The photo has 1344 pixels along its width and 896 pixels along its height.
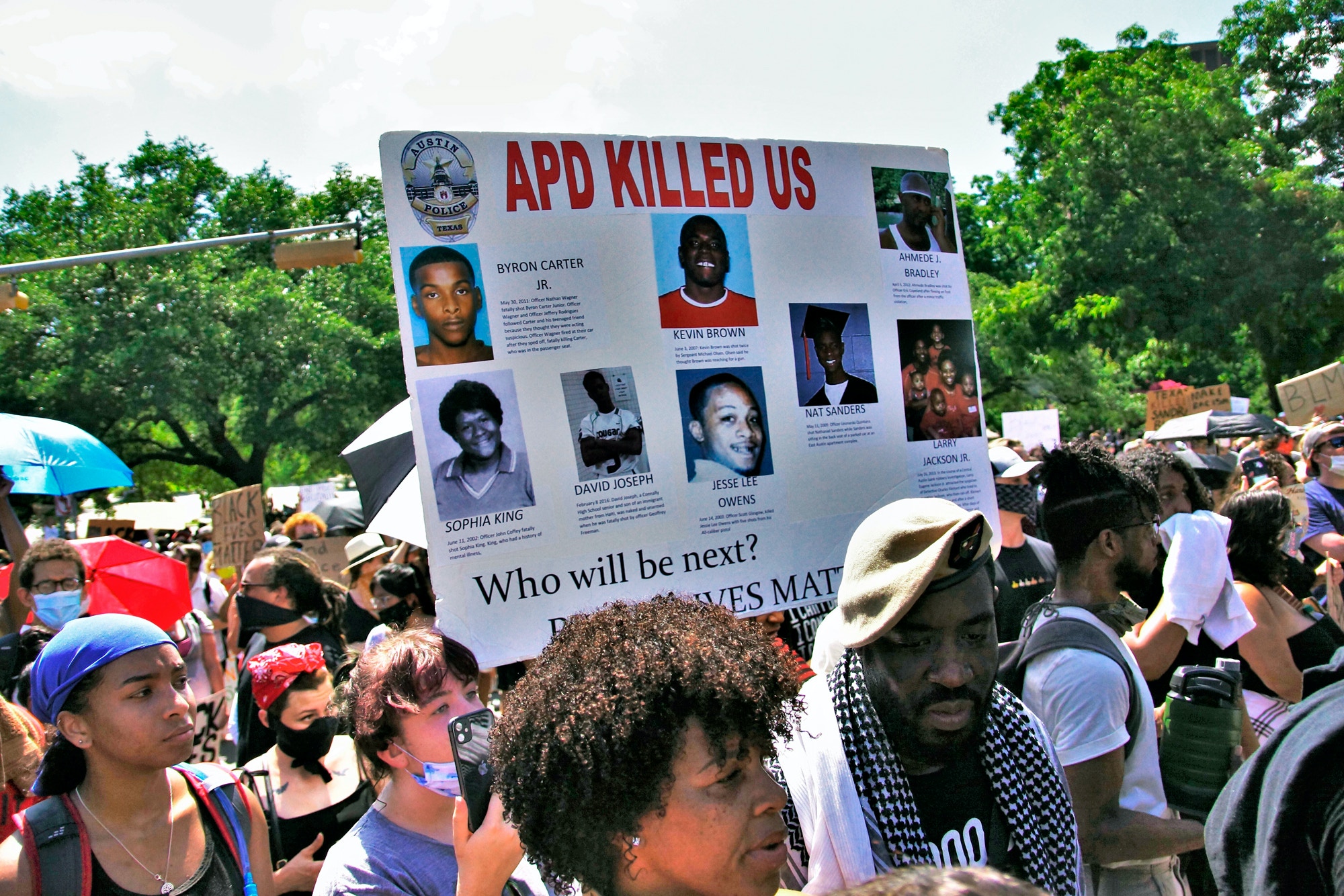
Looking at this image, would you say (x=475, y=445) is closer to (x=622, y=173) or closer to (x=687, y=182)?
(x=622, y=173)

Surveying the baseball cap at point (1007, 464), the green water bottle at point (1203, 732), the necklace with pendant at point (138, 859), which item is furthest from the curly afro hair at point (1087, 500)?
the necklace with pendant at point (138, 859)

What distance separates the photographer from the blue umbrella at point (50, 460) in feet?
19.9

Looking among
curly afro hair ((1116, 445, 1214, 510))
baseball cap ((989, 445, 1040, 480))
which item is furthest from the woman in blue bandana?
baseball cap ((989, 445, 1040, 480))

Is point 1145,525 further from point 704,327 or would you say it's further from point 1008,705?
point 704,327

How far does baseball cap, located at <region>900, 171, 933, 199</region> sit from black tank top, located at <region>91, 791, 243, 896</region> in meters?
2.85

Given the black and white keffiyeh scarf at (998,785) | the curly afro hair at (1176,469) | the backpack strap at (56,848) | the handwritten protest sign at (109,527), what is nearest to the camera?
the black and white keffiyeh scarf at (998,785)

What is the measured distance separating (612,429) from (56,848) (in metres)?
1.68

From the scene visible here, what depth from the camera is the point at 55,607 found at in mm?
4906

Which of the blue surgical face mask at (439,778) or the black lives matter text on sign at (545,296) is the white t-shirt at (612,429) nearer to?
the black lives matter text on sign at (545,296)

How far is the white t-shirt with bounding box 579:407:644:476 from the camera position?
2848mm

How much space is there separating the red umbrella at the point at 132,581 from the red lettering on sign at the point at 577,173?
370 centimetres

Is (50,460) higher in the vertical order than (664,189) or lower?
lower

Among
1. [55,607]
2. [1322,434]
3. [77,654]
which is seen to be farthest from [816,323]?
[1322,434]

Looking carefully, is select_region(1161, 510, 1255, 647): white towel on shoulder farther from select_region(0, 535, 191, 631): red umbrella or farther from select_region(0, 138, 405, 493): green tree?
select_region(0, 138, 405, 493): green tree
